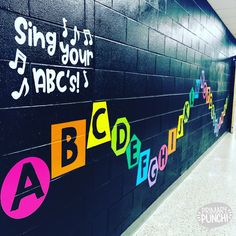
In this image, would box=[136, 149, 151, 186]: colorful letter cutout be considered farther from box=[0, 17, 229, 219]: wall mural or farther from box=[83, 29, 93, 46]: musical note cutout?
box=[83, 29, 93, 46]: musical note cutout

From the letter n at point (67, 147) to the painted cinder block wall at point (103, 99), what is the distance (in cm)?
2

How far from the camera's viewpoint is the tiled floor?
1900 millimetres

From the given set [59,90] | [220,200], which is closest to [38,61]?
[59,90]

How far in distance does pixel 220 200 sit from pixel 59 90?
1.98 m

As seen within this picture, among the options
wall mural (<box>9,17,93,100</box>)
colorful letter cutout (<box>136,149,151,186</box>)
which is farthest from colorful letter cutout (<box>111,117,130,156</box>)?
wall mural (<box>9,17,93,100</box>)

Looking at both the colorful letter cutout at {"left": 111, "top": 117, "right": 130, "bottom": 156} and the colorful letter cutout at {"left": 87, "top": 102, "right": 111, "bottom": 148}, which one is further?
the colorful letter cutout at {"left": 111, "top": 117, "right": 130, "bottom": 156}

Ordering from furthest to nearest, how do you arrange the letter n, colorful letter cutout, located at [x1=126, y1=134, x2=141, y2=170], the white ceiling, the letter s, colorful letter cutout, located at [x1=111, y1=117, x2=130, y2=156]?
the white ceiling, colorful letter cutout, located at [x1=126, y1=134, x2=141, y2=170], colorful letter cutout, located at [x1=111, y1=117, x2=130, y2=156], the letter n, the letter s

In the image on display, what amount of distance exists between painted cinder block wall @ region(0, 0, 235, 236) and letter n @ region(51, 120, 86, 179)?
24mm

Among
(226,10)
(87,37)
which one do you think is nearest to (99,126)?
(87,37)

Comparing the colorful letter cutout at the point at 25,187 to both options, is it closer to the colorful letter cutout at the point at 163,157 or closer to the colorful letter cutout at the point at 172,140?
the colorful letter cutout at the point at 163,157

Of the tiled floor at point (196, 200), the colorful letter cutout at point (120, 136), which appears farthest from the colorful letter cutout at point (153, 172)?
the colorful letter cutout at point (120, 136)

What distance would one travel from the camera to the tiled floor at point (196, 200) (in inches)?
74.8

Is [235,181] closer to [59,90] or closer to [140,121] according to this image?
[140,121]

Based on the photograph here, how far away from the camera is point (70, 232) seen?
1.25 metres
